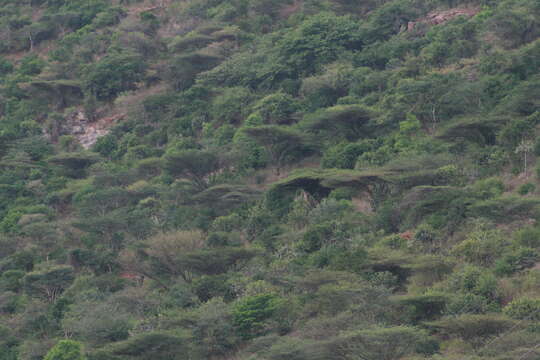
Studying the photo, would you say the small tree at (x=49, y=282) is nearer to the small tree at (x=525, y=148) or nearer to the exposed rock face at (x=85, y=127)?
the small tree at (x=525, y=148)

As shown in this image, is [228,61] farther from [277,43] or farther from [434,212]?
[434,212]

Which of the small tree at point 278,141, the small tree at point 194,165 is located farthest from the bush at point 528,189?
the small tree at point 194,165

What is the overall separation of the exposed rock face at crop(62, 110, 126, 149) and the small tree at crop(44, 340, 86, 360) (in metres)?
31.6

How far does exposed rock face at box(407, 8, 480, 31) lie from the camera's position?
58425 millimetres

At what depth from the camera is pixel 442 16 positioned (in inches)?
2338

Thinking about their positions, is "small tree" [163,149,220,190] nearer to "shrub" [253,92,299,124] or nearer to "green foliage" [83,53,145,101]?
"shrub" [253,92,299,124]

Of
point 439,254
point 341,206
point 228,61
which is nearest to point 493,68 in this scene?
point 341,206

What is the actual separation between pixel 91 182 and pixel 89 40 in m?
22.4

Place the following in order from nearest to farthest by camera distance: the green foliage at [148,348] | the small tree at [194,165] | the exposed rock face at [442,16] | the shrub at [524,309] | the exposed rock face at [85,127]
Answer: the shrub at [524,309], the green foliage at [148,348], the small tree at [194,165], the exposed rock face at [442,16], the exposed rock face at [85,127]

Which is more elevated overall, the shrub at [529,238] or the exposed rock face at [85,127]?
the shrub at [529,238]

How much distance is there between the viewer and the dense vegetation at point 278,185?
103 feet

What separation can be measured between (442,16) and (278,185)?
2137 cm

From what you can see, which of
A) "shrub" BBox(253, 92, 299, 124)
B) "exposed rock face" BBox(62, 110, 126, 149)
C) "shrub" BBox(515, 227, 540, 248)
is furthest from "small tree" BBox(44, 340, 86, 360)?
"exposed rock face" BBox(62, 110, 126, 149)

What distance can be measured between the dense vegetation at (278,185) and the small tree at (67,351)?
0.24 ft
